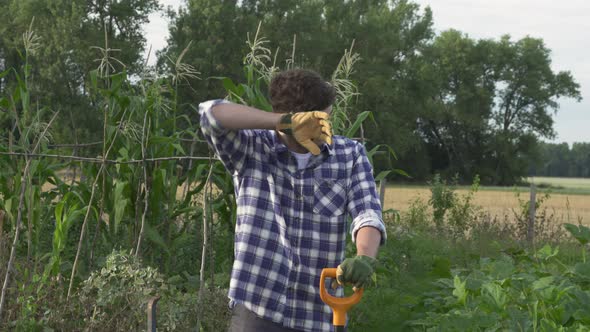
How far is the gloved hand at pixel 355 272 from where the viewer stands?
2.02 m

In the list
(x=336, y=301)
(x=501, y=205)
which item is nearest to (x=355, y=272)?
(x=336, y=301)

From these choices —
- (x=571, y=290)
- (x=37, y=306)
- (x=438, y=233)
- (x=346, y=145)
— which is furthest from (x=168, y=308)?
(x=438, y=233)

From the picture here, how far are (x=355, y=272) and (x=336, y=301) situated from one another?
199 mm

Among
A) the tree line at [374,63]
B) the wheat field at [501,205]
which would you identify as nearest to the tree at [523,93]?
the tree line at [374,63]

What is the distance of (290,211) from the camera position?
2.32 m

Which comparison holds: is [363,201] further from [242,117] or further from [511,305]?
[511,305]

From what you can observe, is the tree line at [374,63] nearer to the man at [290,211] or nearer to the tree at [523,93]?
the tree at [523,93]

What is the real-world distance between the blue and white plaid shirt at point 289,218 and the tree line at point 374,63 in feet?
53.8

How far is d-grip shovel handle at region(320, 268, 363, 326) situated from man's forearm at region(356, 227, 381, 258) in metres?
0.12

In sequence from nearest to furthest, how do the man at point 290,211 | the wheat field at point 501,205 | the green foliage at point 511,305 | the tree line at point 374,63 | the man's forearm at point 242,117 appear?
the man's forearm at point 242,117 < the man at point 290,211 < the green foliage at point 511,305 < the wheat field at point 501,205 < the tree line at point 374,63

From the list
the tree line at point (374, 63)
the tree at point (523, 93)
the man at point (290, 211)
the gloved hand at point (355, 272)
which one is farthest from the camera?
the tree at point (523, 93)

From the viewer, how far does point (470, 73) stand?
48.6 meters

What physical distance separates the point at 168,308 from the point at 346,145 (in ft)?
5.13

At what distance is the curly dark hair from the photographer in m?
2.21
